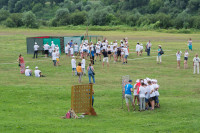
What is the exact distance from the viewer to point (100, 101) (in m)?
21.8

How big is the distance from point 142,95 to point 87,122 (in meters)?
3.93

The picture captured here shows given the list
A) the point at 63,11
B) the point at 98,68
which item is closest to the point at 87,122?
the point at 98,68

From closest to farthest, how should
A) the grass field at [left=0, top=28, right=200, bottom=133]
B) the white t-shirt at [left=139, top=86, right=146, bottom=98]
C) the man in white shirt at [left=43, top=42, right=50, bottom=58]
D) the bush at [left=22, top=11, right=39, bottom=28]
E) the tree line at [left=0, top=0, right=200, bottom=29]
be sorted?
the grass field at [left=0, top=28, right=200, bottom=133] → the white t-shirt at [left=139, top=86, right=146, bottom=98] → the man in white shirt at [left=43, top=42, right=50, bottom=58] → the tree line at [left=0, top=0, right=200, bottom=29] → the bush at [left=22, top=11, right=39, bottom=28]

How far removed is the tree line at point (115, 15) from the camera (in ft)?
309

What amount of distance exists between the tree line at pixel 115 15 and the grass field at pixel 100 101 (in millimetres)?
57333

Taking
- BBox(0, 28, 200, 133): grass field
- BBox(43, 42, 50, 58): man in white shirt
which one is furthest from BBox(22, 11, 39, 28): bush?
BBox(0, 28, 200, 133): grass field

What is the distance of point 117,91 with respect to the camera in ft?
80.7

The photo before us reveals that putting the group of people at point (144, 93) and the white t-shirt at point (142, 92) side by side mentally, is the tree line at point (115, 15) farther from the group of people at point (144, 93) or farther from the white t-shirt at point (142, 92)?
the white t-shirt at point (142, 92)

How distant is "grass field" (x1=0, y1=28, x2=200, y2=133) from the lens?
15.7 meters

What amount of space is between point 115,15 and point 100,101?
87973 millimetres

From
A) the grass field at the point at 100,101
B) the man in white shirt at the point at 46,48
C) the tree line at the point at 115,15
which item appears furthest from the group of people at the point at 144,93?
the tree line at the point at 115,15

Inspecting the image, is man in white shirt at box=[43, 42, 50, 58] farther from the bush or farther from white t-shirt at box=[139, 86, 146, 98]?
the bush

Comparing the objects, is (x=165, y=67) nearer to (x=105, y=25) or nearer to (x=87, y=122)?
(x=87, y=122)

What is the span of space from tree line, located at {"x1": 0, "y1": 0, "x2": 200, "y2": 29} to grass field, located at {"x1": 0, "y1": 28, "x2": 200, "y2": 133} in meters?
57.3
